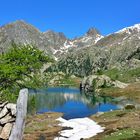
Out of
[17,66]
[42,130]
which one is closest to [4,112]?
[17,66]

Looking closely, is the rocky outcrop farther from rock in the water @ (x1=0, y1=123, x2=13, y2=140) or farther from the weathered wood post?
the weathered wood post

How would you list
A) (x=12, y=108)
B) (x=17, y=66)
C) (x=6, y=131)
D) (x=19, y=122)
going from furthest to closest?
1. (x=17, y=66)
2. (x=12, y=108)
3. (x=6, y=131)
4. (x=19, y=122)

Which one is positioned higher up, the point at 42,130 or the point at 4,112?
the point at 4,112

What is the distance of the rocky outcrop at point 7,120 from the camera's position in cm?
2453

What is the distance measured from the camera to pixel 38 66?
223 feet

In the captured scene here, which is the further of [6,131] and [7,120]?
[7,120]

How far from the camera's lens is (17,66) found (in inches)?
2456

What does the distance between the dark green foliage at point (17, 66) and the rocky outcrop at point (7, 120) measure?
32.7 meters

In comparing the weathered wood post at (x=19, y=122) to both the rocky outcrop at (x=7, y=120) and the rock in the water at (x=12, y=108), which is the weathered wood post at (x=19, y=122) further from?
the rock in the water at (x=12, y=108)

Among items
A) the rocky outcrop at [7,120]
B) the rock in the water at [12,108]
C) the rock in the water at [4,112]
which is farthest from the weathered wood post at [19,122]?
the rock in the water at [4,112]

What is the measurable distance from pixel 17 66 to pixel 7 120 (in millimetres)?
38125

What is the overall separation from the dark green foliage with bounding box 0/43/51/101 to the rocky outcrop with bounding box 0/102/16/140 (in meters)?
32.7

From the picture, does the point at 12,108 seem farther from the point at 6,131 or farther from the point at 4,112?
the point at 6,131

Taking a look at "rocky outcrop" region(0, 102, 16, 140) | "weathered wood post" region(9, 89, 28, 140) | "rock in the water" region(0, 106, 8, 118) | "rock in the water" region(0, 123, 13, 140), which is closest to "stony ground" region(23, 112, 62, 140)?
"rock in the water" region(0, 106, 8, 118)
